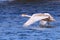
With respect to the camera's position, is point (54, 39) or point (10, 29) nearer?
point (54, 39)

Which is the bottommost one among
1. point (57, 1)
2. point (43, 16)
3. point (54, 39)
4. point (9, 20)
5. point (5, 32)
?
point (54, 39)

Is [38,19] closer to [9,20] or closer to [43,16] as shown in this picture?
[43,16]

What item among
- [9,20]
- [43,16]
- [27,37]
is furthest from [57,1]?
[27,37]

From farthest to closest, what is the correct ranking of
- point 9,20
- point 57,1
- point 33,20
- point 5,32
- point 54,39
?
point 57,1 < point 9,20 < point 33,20 < point 5,32 < point 54,39

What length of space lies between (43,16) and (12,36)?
3.97 ft

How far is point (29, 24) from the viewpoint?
7027 millimetres

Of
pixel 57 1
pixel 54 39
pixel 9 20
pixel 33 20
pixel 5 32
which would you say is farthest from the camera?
pixel 57 1

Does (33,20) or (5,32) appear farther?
(33,20)

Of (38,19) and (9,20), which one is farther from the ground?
(9,20)

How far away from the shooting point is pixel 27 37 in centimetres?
608

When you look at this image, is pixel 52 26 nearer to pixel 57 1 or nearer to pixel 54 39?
→ pixel 54 39

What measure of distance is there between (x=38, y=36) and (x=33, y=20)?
0.91 metres

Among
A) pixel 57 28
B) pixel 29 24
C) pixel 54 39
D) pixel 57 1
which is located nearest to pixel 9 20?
pixel 29 24

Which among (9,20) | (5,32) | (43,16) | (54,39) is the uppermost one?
(9,20)
